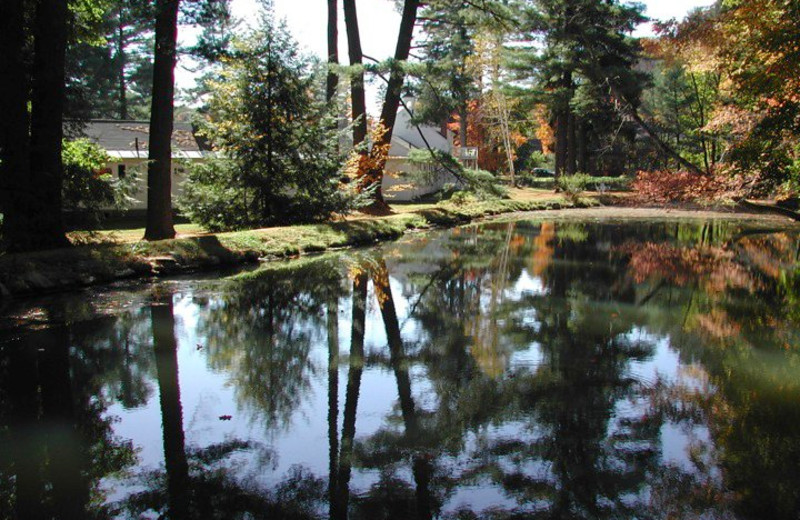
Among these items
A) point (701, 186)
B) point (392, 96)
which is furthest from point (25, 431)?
point (392, 96)

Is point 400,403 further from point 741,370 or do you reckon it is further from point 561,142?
point 561,142

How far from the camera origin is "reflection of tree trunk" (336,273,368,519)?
4230mm

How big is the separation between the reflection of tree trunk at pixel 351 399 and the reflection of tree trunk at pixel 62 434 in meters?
1.58

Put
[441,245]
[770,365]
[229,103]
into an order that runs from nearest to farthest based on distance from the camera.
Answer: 1. [770,365]
2. [229,103]
3. [441,245]

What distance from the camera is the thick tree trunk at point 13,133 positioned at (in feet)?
39.2

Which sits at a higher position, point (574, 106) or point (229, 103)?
point (574, 106)

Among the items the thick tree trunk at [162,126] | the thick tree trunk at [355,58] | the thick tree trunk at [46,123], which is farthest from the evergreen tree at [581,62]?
the thick tree trunk at [46,123]

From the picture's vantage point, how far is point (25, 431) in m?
5.12

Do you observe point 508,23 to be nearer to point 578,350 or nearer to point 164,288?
point 164,288

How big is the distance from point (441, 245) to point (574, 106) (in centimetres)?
2252

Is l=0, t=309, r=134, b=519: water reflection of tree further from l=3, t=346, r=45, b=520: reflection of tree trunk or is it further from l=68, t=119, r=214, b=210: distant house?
l=68, t=119, r=214, b=210: distant house

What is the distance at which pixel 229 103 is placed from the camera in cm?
1764

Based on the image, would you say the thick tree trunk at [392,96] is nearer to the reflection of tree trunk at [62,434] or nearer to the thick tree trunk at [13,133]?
the thick tree trunk at [13,133]

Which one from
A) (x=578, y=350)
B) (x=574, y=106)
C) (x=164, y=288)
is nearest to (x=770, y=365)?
(x=578, y=350)
